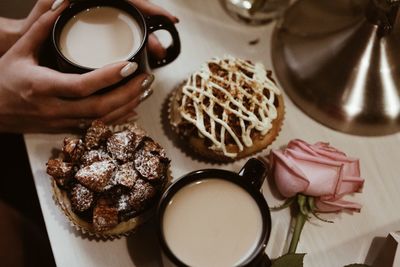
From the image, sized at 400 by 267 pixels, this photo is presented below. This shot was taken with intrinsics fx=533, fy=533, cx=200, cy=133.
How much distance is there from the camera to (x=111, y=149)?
0.78m

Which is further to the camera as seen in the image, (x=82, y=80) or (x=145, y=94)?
(x=145, y=94)

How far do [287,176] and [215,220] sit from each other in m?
0.16

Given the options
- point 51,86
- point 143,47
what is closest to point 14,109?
point 51,86

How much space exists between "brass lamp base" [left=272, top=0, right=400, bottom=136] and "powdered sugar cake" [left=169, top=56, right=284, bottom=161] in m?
0.07

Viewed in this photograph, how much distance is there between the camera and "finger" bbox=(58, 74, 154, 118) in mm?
816

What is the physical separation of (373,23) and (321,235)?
0.37 meters

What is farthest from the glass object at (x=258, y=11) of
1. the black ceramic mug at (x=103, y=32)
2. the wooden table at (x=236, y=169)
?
the black ceramic mug at (x=103, y=32)

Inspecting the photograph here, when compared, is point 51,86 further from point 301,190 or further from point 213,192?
point 301,190

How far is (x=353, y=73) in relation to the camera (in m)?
0.90

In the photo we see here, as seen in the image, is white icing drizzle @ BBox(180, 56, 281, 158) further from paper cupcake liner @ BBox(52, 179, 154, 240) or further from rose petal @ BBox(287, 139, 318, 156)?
paper cupcake liner @ BBox(52, 179, 154, 240)

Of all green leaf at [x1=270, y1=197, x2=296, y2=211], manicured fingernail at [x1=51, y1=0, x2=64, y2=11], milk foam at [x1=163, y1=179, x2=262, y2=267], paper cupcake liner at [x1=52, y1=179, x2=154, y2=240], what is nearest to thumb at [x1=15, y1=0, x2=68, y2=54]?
manicured fingernail at [x1=51, y1=0, x2=64, y2=11]

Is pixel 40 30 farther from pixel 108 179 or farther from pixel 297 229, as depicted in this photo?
pixel 297 229

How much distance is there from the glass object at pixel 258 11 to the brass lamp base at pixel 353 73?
0.41ft

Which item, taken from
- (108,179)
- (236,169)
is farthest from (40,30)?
(236,169)
